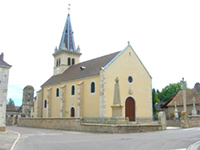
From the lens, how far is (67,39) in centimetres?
4297

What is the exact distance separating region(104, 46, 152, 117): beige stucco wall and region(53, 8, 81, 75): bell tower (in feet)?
50.7

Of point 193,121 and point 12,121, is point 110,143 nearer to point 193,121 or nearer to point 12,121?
point 193,121

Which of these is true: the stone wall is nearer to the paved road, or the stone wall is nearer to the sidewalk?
the sidewalk

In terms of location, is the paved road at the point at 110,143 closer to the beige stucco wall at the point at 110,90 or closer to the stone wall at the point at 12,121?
the beige stucco wall at the point at 110,90

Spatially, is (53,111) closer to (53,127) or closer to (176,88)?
(53,127)

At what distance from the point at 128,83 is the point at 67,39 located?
1964 cm

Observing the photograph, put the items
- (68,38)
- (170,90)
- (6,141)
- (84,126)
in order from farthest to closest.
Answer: (170,90)
(68,38)
(84,126)
(6,141)

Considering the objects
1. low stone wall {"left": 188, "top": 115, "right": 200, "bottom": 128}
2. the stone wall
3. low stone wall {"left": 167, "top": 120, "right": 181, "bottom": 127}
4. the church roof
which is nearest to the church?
low stone wall {"left": 167, "top": 120, "right": 181, "bottom": 127}

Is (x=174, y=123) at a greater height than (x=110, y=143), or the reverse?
(x=110, y=143)

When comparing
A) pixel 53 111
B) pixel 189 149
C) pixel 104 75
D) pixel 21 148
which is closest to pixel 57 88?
pixel 53 111

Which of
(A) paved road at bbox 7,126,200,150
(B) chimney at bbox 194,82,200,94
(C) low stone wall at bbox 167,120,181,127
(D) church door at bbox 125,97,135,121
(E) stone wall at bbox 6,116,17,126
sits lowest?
(E) stone wall at bbox 6,116,17,126

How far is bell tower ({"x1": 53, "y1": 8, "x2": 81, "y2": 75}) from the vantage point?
4069 cm

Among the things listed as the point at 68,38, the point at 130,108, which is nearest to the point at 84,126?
the point at 130,108

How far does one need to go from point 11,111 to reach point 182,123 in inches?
2796
